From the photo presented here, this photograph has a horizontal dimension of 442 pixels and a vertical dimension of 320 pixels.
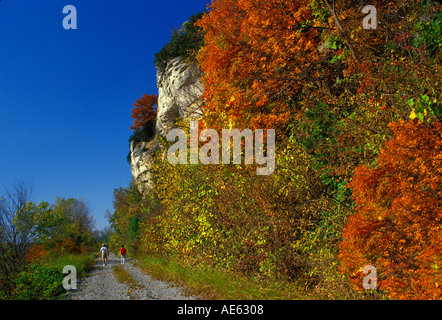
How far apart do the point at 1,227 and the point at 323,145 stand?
12114 mm

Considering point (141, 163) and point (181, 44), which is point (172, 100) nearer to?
point (181, 44)

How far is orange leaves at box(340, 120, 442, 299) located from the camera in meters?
4.60

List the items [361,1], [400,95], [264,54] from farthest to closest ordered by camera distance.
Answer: [264,54] → [361,1] → [400,95]

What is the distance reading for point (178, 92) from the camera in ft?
79.2

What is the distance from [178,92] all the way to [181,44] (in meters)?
4.98

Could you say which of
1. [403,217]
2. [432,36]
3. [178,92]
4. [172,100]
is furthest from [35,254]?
[432,36]

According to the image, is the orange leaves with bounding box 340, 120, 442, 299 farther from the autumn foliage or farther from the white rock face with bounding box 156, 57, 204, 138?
the white rock face with bounding box 156, 57, 204, 138

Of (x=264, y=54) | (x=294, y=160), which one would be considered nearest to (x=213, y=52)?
(x=264, y=54)

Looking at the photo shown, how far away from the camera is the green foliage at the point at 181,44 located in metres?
23.9

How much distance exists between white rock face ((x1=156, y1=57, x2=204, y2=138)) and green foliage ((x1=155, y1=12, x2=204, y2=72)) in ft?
2.97

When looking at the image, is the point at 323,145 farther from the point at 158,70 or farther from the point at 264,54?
the point at 158,70

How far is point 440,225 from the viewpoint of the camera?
4.46 m

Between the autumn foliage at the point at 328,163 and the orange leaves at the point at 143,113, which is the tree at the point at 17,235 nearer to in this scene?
the autumn foliage at the point at 328,163

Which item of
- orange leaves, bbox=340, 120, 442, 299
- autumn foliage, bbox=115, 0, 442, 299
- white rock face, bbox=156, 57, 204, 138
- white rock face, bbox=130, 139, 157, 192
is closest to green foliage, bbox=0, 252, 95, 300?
autumn foliage, bbox=115, 0, 442, 299
